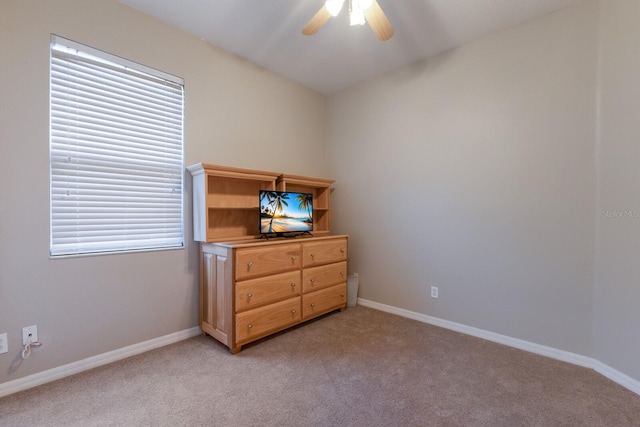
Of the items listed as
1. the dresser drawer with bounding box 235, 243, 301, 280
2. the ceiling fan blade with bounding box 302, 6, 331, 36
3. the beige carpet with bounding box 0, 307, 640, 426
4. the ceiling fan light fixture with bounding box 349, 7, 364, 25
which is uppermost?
the ceiling fan blade with bounding box 302, 6, 331, 36

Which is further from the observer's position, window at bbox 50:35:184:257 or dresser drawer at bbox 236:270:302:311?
dresser drawer at bbox 236:270:302:311

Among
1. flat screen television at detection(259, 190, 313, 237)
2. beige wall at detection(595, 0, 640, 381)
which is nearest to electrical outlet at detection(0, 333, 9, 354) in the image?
flat screen television at detection(259, 190, 313, 237)

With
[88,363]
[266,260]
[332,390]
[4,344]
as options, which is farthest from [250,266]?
[4,344]

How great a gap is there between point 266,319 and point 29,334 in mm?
1539

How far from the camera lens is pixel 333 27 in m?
2.42

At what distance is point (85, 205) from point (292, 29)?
217 centimetres

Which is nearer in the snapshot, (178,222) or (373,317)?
(178,222)

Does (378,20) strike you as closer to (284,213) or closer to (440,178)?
(440,178)

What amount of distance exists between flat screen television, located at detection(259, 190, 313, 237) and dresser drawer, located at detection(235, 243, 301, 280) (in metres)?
0.27

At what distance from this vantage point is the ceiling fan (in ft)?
5.60

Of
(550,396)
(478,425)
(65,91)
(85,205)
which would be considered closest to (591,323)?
(550,396)

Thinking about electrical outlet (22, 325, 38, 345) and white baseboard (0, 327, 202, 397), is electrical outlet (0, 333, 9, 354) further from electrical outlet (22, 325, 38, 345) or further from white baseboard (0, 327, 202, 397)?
white baseboard (0, 327, 202, 397)

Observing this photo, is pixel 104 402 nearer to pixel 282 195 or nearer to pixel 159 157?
pixel 159 157

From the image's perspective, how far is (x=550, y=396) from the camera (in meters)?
1.71
